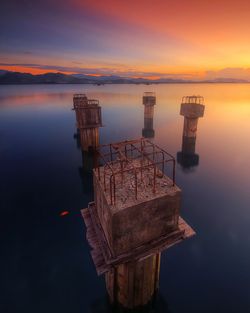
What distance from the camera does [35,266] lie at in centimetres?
1306

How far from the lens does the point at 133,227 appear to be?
254 inches

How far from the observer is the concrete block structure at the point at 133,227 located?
6.30 metres

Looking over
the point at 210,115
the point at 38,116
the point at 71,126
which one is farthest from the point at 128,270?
the point at 210,115

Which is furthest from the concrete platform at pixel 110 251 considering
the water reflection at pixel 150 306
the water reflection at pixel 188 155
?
the water reflection at pixel 188 155

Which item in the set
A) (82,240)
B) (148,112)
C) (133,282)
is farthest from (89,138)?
(148,112)

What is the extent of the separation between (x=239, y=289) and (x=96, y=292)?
8.78m

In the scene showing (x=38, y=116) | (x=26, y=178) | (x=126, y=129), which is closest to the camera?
(x=26, y=178)

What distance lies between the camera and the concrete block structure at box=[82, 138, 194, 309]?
20.7ft

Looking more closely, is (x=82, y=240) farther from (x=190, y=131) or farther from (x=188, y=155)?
(x=190, y=131)

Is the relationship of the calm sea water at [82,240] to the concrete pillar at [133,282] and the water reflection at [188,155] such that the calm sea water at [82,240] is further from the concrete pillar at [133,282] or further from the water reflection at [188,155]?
the concrete pillar at [133,282]

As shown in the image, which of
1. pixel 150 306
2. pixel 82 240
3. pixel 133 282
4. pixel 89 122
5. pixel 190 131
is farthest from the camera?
pixel 190 131

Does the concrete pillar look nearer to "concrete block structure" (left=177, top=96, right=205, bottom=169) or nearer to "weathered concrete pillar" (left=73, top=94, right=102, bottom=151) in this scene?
"weathered concrete pillar" (left=73, top=94, right=102, bottom=151)

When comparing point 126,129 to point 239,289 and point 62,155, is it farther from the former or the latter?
point 239,289

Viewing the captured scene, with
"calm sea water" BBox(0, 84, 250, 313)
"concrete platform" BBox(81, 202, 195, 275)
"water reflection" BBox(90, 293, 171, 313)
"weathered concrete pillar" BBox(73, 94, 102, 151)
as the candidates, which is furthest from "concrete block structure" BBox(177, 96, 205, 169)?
"concrete platform" BBox(81, 202, 195, 275)
